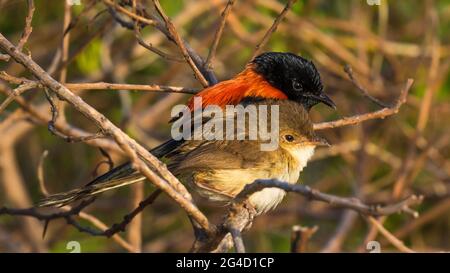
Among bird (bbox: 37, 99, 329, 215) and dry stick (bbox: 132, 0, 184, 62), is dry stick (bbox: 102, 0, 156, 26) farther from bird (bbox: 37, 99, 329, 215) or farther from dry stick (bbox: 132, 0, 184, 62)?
bird (bbox: 37, 99, 329, 215)

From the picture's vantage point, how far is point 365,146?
25.6ft

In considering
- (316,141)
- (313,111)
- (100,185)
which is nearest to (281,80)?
(316,141)

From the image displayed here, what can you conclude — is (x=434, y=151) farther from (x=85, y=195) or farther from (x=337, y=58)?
(x=85, y=195)

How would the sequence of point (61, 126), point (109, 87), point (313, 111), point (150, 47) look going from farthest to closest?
point (313, 111) → point (61, 126) → point (150, 47) → point (109, 87)

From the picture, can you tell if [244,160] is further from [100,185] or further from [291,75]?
[291,75]

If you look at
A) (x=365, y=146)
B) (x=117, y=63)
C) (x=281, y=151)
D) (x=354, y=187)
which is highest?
(x=117, y=63)

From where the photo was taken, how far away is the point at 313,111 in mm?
8203

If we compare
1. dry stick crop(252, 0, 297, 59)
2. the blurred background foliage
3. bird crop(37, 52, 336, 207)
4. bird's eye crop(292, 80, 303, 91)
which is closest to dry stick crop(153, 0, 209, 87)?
dry stick crop(252, 0, 297, 59)

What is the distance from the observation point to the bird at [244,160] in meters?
4.78

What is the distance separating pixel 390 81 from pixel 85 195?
4561 millimetres

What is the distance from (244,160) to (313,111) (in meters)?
3.44

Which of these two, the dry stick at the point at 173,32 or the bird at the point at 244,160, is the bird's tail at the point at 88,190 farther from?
the dry stick at the point at 173,32
